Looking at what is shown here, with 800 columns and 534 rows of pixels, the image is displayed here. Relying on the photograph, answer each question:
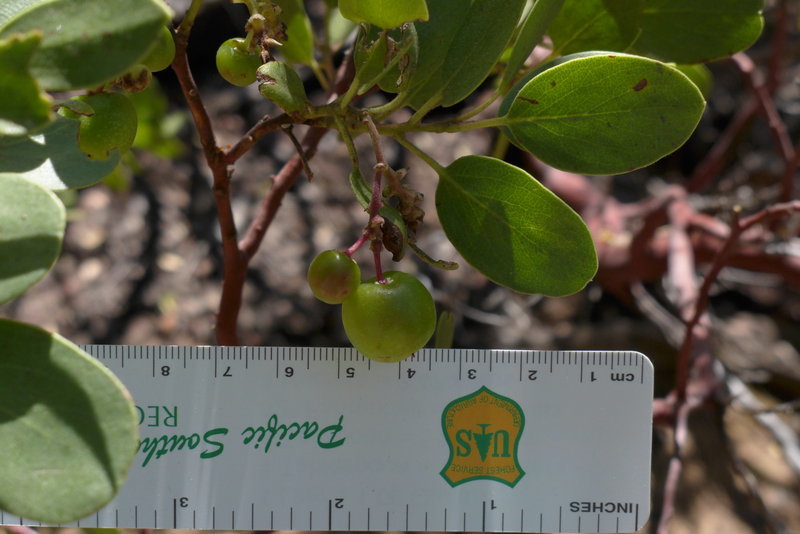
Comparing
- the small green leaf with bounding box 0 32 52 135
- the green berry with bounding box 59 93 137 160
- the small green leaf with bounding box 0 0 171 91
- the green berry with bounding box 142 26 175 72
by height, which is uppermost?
the green berry with bounding box 142 26 175 72

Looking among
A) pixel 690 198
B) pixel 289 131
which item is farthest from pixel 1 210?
pixel 690 198

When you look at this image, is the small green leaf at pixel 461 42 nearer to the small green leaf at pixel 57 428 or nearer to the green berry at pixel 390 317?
the green berry at pixel 390 317

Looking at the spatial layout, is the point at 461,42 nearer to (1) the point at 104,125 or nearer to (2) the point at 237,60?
(2) the point at 237,60

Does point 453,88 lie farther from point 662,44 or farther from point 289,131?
point 662,44

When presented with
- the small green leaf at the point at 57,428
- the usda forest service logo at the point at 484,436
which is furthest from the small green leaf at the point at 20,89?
the usda forest service logo at the point at 484,436

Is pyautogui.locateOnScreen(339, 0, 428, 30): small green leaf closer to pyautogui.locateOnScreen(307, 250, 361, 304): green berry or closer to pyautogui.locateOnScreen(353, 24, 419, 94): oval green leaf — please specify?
pyautogui.locateOnScreen(353, 24, 419, 94): oval green leaf

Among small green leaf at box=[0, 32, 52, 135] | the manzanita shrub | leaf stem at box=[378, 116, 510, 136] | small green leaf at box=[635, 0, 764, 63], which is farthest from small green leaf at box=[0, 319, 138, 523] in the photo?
small green leaf at box=[635, 0, 764, 63]

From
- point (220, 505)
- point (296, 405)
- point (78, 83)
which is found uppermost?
point (78, 83)
